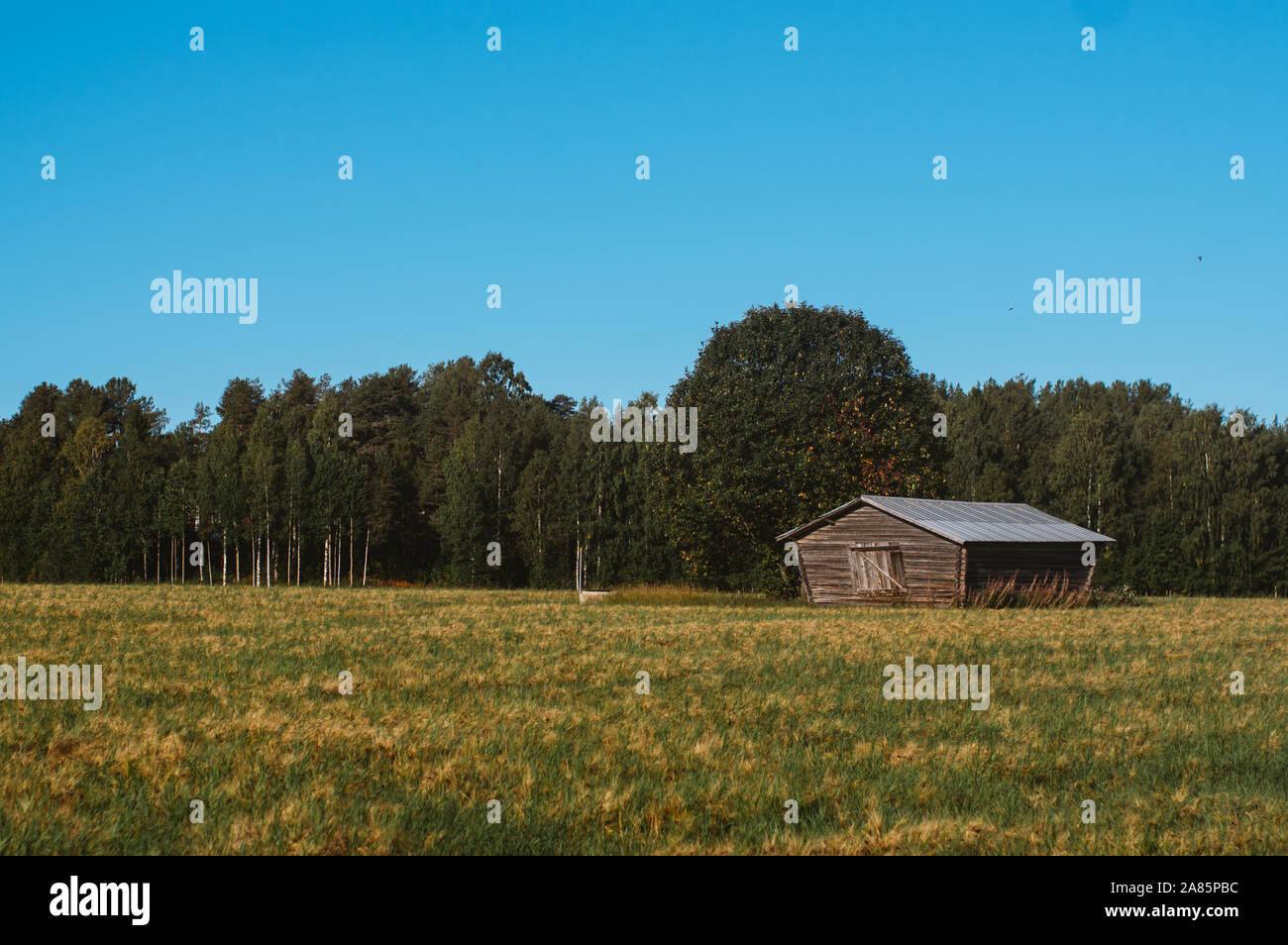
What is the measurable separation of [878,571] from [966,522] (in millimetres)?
4415

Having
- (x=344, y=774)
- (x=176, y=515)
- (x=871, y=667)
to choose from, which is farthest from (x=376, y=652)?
(x=176, y=515)

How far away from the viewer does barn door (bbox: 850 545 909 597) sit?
4069 cm

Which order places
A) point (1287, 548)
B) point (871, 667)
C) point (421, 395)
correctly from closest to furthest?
point (871, 667)
point (1287, 548)
point (421, 395)

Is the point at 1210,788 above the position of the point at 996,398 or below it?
below

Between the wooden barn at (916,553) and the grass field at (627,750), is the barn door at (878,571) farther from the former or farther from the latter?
the grass field at (627,750)

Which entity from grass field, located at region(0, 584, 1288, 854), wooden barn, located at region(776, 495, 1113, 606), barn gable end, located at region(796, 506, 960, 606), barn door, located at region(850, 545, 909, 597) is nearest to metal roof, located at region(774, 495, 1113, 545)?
wooden barn, located at region(776, 495, 1113, 606)

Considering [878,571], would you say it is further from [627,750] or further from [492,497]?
[492,497]

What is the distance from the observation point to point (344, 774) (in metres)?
9.81

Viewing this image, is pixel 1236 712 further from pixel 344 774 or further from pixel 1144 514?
pixel 1144 514

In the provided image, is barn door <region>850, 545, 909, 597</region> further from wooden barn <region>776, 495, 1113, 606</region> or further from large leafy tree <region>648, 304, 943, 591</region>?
large leafy tree <region>648, 304, 943, 591</region>

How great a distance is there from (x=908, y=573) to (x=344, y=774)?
33.3m

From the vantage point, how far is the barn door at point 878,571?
40688 millimetres
